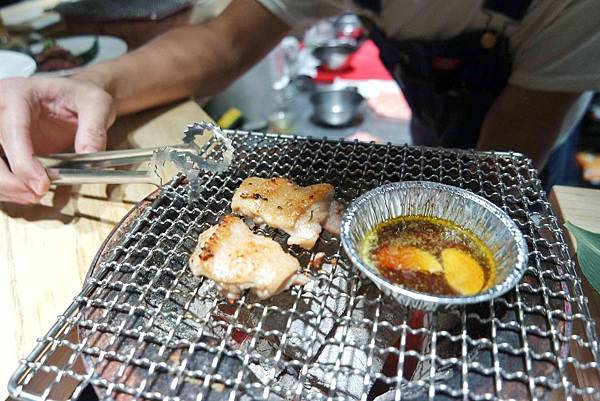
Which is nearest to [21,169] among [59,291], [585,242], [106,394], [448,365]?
[59,291]

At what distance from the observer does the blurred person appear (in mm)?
2047

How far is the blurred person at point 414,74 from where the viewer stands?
205 centimetres

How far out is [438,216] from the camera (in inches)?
61.2

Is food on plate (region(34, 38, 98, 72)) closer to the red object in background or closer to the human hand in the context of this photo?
the human hand

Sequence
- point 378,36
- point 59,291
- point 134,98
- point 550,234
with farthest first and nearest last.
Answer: point 378,36, point 134,98, point 59,291, point 550,234

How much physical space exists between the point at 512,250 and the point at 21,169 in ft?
5.90

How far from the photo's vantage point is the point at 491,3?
7.14ft

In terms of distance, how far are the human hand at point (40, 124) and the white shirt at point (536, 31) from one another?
1488 mm

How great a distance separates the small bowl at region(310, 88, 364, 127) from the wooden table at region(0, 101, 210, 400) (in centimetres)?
280

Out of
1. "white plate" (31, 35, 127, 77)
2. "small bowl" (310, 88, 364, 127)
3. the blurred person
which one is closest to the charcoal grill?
the blurred person

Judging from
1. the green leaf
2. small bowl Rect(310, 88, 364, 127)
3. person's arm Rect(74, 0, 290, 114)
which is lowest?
small bowl Rect(310, 88, 364, 127)

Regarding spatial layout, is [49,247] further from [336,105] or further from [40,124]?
[336,105]

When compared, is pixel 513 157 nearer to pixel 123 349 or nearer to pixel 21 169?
pixel 123 349

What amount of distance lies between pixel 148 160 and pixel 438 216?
1067mm
